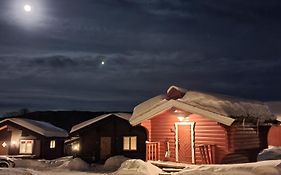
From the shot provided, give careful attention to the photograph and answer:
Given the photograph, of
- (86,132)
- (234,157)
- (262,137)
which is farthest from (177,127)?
(86,132)

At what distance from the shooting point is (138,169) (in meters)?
17.2

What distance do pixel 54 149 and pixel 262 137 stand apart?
909 inches

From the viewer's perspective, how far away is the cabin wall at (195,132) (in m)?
16.6

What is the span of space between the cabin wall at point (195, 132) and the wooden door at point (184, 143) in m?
0.30

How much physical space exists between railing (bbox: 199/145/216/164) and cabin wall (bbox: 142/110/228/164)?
0.23 meters

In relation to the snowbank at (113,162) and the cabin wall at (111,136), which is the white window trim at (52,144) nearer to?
the cabin wall at (111,136)

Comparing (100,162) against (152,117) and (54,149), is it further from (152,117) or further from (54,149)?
(152,117)

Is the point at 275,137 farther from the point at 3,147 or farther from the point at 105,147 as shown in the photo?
the point at 3,147

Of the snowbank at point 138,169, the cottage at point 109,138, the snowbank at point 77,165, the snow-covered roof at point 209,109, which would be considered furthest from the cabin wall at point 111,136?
the snowbank at point 138,169

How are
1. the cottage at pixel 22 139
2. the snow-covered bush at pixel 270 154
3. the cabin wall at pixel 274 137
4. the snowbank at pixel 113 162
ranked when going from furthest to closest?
the cottage at pixel 22 139 < the cabin wall at pixel 274 137 < the snowbank at pixel 113 162 < the snow-covered bush at pixel 270 154

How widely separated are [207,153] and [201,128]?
4.97 feet

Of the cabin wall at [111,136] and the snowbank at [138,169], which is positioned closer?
the snowbank at [138,169]

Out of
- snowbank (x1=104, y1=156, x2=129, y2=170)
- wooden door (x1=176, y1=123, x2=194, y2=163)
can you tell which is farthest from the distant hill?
wooden door (x1=176, y1=123, x2=194, y2=163)

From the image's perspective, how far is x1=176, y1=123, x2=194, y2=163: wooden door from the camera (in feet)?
59.2
